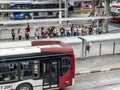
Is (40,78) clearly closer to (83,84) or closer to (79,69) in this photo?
(83,84)

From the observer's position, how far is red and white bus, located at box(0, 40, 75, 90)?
15156mm

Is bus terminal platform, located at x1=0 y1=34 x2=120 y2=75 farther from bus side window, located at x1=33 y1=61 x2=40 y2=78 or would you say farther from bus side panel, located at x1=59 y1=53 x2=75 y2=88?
bus side window, located at x1=33 y1=61 x2=40 y2=78

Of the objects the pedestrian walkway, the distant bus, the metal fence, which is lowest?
the pedestrian walkway

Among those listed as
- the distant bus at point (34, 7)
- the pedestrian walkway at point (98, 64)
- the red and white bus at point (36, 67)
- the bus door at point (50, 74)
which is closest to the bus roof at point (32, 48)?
the red and white bus at point (36, 67)

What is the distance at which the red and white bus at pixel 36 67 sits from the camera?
1516 centimetres

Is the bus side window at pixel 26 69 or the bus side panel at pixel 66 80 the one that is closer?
the bus side window at pixel 26 69

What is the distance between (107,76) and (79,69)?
1.99 meters

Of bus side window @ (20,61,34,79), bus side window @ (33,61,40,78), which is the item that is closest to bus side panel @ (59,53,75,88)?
bus side window @ (33,61,40,78)

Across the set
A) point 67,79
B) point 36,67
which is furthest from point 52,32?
point 36,67

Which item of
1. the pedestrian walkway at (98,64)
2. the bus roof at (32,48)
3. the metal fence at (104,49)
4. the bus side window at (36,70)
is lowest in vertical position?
the pedestrian walkway at (98,64)

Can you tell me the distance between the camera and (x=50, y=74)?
1616 centimetres

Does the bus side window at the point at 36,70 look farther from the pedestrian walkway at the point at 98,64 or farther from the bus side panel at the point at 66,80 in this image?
the pedestrian walkway at the point at 98,64

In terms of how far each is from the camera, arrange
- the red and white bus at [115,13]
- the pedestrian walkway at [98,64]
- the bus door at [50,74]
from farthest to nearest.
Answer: the red and white bus at [115,13]
the pedestrian walkway at [98,64]
the bus door at [50,74]

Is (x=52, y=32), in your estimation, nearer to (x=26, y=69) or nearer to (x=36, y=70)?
(x=36, y=70)
